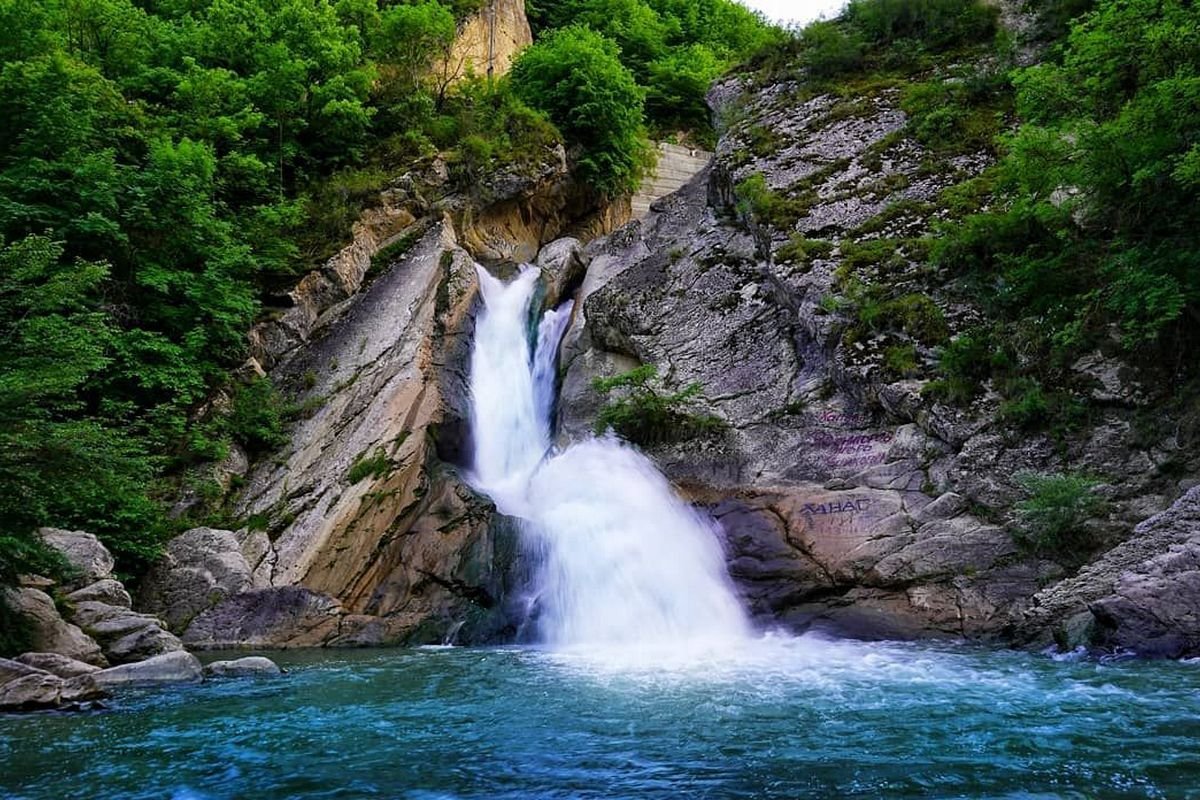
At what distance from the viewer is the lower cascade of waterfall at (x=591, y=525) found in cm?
1284

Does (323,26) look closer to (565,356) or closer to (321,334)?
(321,334)

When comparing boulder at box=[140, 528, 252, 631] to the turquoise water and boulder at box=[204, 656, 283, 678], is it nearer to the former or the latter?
boulder at box=[204, 656, 283, 678]

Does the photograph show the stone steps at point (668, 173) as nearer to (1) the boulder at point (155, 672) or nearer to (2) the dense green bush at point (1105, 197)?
(2) the dense green bush at point (1105, 197)

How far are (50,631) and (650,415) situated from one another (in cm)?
1026

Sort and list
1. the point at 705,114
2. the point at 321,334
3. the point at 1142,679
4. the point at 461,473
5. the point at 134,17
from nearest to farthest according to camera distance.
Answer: the point at 1142,679, the point at 461,473, the point at 321,334, the point at 134,17, the point at 705,114

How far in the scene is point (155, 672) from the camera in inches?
361

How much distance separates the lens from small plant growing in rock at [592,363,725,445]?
15.6m

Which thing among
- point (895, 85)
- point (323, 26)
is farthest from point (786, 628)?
point (323, 26)

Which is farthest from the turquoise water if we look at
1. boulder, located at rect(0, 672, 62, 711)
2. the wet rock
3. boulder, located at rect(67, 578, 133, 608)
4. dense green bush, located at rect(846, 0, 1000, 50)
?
dense green bush, located at rect(846, 0, 1000, 50)

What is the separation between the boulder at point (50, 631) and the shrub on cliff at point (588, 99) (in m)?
19.2

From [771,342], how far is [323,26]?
15647mm

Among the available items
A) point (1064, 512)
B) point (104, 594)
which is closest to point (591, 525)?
point (1064, 512)

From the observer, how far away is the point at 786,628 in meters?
12.0

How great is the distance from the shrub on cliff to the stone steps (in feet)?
8.27
